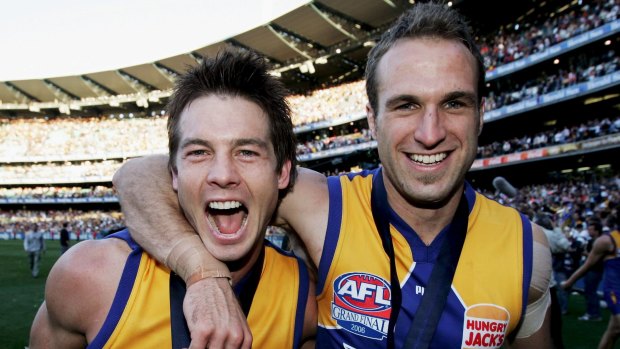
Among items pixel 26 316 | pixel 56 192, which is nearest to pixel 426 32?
pixel 26 316

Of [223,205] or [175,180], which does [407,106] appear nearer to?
[223,205]

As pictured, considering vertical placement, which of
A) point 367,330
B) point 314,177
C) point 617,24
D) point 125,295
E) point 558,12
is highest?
point 558,12

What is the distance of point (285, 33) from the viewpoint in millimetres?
37656

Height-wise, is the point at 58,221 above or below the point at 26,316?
below

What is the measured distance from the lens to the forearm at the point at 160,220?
2.01 meters

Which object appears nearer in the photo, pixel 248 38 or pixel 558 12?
pixel 558 12

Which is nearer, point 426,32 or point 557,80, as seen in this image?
point 426,32

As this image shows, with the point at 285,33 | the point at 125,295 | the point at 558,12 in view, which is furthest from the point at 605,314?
the point at 285,33

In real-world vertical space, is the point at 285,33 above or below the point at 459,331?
above

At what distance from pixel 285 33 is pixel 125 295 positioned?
3741cm

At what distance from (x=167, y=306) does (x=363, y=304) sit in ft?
2.89

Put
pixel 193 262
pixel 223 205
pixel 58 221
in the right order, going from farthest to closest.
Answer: pixel 58 221 < pixel 223 205 < pixel 193 262

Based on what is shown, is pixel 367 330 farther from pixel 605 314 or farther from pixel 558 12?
pixel 558 12

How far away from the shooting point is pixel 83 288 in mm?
2055
